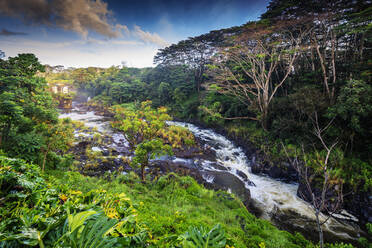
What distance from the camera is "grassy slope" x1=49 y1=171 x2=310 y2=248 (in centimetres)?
283

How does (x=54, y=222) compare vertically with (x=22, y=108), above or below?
below

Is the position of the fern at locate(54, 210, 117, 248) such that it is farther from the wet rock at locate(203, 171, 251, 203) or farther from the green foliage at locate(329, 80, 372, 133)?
the green foliage at locate(329, 80, 372, 133)

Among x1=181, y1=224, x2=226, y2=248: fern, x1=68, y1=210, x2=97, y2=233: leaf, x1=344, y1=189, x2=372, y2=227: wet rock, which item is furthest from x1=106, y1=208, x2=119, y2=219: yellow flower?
x1=344, y1=189, x2=372, y2=227: wet rock

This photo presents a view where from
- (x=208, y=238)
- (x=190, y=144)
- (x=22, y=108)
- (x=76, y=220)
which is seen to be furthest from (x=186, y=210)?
(x=190, y=144)

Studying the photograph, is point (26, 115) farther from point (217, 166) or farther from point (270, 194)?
point (270, 194)

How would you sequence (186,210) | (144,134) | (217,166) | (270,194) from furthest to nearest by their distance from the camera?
(217,166)
(144,134)
(270,194)
(186,210)

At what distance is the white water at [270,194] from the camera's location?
Answer: 563cm

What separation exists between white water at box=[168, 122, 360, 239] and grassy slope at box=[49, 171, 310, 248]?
6.07 feet

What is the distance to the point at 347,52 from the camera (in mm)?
10242

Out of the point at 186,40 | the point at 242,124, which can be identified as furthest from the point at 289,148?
the point at 186,40

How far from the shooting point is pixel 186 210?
4.20 m

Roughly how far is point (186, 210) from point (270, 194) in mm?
5254

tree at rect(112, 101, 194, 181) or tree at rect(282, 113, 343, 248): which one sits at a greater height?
tree at rect(112, 101, 194, 181)

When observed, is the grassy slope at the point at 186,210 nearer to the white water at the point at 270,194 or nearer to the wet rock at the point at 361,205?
the white water at the point at 270,194
